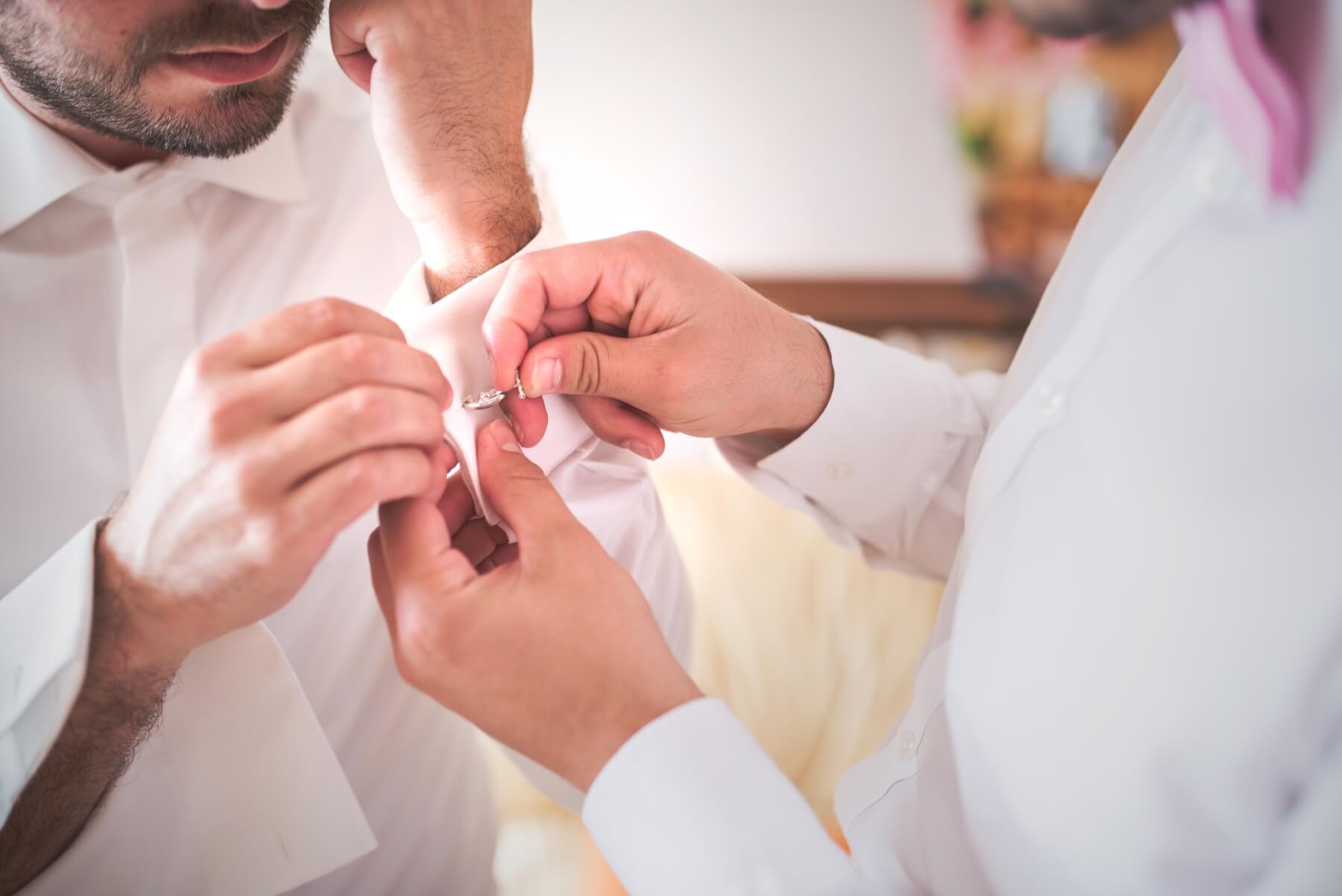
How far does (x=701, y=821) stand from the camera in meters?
0.59

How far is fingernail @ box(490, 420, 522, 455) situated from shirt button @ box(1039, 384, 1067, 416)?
1.48 feet

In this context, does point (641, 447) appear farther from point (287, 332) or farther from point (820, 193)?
point (820, 193)

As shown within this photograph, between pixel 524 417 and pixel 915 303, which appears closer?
pixel 524 417

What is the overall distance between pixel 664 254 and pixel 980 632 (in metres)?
0.47

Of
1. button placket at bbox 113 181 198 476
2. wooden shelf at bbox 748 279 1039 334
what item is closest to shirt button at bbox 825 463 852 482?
button placket at bbox 113 181 198 476

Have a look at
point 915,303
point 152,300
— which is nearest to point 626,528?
point 152,300

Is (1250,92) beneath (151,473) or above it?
above

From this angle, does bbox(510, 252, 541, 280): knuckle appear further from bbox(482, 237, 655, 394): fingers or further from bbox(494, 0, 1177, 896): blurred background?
bbox(494, 0, 1177, 896): blurred background

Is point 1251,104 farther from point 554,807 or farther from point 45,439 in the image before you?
point 554,807

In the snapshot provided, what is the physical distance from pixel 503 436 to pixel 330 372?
20 cm

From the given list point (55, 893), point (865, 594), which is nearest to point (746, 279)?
point (865, 594)

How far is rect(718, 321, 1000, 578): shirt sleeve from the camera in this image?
97 cm

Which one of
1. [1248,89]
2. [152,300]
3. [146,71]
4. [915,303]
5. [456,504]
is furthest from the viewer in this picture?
[915,303]

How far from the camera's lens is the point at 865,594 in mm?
1949
